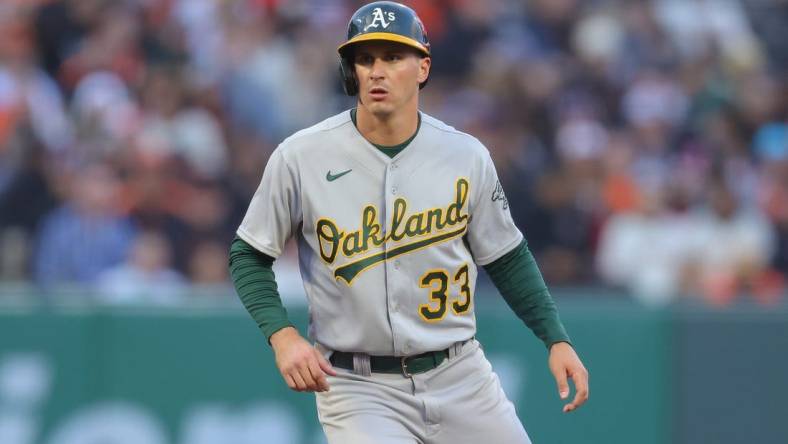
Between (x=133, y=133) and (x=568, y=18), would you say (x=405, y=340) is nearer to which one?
(x=133, y=133)

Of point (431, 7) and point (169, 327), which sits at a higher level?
point (431, 7)

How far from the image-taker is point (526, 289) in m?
4.66

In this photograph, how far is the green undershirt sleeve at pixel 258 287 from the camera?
4.27 meters

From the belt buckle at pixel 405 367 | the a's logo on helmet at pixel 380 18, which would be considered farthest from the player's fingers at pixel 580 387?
A: the a's logo on helmet at pixel 380 18

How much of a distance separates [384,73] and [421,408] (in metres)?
1.05

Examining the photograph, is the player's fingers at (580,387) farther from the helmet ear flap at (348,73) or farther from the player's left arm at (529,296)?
the helmet ear flap at (348,73)

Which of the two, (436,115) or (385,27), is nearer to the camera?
(385,27)

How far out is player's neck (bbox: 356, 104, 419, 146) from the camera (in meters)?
4.48

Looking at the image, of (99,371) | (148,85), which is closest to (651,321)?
(99,371)

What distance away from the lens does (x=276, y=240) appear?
4.39 metres

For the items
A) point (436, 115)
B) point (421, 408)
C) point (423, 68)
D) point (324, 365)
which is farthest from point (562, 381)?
point (436, 115)

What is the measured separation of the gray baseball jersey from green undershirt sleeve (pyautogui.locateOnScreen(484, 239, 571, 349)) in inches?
7.2

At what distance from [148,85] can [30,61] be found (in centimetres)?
81

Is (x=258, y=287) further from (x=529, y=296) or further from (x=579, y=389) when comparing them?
(x=579, y=389)
